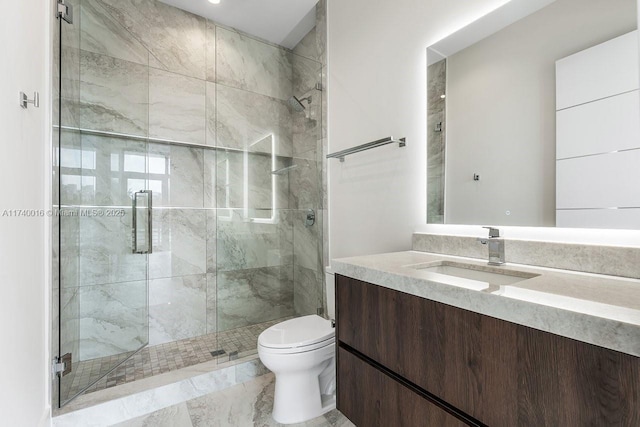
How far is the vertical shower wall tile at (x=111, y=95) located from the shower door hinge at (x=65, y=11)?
205 mm

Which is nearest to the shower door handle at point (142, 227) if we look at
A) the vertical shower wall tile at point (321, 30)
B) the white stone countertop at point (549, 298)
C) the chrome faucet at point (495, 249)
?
the white stone countertop at point (549, 298)

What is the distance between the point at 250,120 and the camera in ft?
7.39

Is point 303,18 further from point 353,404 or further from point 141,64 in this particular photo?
point 353,404

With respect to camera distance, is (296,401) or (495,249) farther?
(296,401)

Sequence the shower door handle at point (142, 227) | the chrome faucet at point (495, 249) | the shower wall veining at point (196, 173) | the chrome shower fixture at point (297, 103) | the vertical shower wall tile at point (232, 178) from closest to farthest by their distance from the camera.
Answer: the chrome faucet at point (495, 249), the shower wall veining at point (196, 173), the shower door handle at point (142, 227), the vertical shower wall tile at point (232, 178), the chrome shower fixture at point (297, 103)

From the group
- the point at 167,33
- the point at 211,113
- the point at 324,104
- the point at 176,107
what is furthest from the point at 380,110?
the point at 167,33

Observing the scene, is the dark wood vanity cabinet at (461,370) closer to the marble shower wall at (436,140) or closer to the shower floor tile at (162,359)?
the marble shower wall at (436,140)

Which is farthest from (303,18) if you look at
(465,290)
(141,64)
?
(465,290)

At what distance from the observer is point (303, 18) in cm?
254

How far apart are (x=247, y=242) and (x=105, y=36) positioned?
5.27ft

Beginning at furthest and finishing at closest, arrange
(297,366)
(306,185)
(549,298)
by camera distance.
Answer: (306,185) → (297,366) → (549,298)

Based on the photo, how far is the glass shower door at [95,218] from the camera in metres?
1.55

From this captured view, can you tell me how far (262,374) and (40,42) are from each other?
216 centimetres

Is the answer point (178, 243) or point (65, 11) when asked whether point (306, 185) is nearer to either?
point (178, 243)
